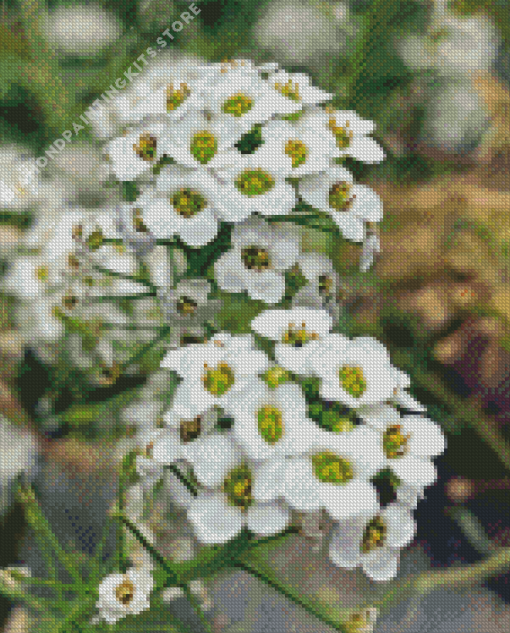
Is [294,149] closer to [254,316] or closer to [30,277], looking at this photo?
[254,316]

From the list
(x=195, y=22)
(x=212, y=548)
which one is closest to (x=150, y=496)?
(x=212, y=548)

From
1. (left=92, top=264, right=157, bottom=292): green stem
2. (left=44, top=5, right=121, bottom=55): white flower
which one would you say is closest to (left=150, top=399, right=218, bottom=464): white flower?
(left=92, top=264, right=157, bottom=292): green stem

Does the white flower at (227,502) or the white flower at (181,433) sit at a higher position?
the white flower at (181,433)

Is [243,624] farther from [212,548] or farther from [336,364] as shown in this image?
[336,364]

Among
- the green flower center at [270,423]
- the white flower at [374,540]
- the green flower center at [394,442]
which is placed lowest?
the white flower at [374,540]

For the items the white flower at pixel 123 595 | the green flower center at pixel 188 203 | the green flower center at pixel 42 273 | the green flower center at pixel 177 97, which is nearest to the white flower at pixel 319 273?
the green flower center at pixel 188 203

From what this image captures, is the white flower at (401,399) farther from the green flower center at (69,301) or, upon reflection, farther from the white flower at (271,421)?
the green flower center at (69,301)

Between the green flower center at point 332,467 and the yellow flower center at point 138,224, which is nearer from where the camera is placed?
A: the green flower center at point 332,467

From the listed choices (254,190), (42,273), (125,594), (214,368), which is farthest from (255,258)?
(42,273)
